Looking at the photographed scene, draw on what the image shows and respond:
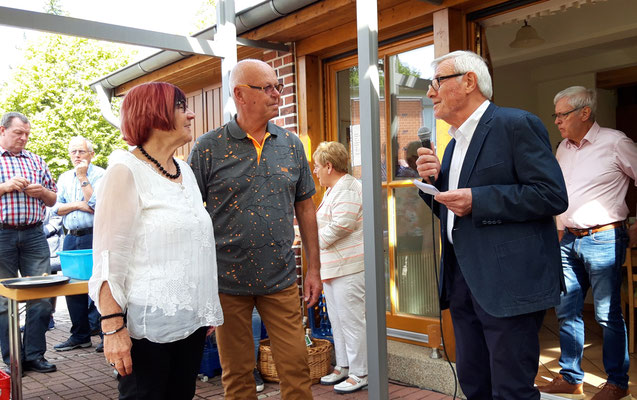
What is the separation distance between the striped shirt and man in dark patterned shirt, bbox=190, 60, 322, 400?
2.72 meters

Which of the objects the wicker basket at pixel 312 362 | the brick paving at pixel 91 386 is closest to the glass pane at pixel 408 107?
the wicker basket at pixel 312 362

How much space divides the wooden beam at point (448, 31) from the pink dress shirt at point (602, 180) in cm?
102

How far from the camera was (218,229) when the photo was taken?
2.62 metres

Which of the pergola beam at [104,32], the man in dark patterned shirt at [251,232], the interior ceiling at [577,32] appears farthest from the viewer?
the interior ceiling at [577,32]

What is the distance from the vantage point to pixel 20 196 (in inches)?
182

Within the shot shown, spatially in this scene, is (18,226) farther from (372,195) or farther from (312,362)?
(372,195)

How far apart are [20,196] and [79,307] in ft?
4.55

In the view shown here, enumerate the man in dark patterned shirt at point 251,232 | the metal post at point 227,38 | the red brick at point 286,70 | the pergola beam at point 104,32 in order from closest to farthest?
the man in dark patterned shirt at point 251,232 < the pergola beam at point 104,32 < the metal post at point 227,38 < the red brick at point 286,70

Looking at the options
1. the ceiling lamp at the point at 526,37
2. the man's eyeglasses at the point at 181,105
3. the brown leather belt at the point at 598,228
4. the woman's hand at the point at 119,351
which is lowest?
the woman's hand at the point at 119,351

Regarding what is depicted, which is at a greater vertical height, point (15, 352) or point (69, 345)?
point (15, 352)

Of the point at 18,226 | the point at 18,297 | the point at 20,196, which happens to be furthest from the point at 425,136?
the point at 18,226

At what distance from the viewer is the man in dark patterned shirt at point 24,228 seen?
463 centimetres

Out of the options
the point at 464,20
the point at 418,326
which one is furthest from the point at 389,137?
the point at 418,326

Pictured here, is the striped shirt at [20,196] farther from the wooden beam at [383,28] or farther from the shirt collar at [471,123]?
the shirt collar at [471,123]
